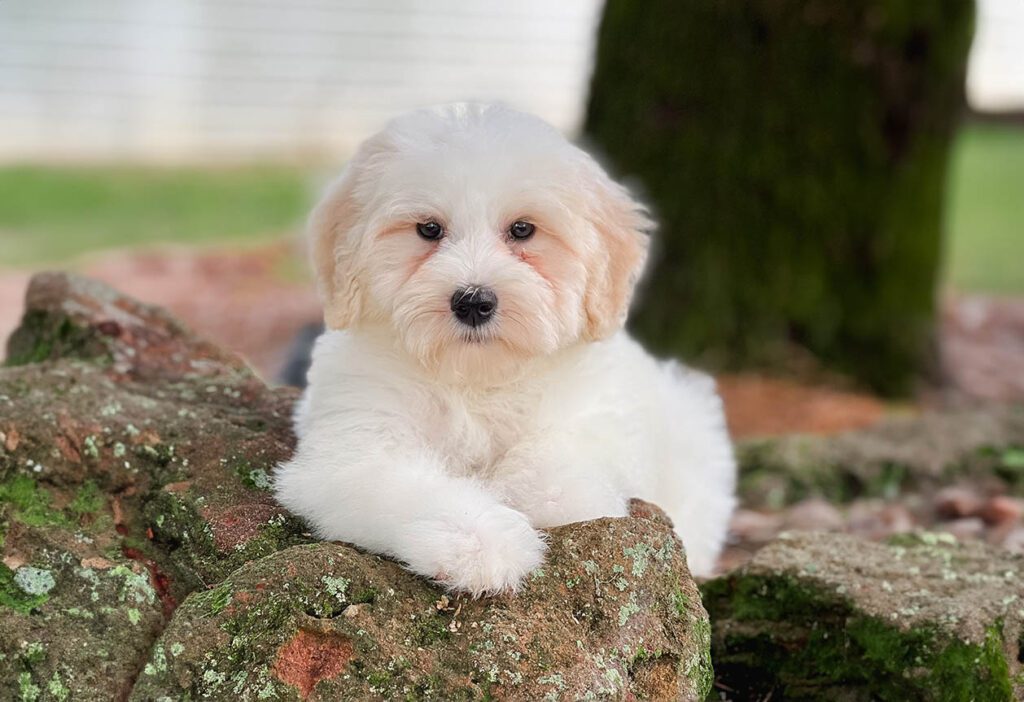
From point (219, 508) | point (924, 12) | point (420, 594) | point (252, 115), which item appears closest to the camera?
point (420, 594)

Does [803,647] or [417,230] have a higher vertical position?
[417,230]

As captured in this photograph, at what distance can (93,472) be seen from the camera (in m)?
3.88

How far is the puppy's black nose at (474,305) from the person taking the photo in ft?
11.6

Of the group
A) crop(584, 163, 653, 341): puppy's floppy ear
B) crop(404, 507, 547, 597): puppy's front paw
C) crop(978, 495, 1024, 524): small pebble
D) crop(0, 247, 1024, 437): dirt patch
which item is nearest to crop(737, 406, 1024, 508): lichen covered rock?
crop(978, 495, 1024, 524): small pebble

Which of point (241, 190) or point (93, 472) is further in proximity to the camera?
point (241, 190)

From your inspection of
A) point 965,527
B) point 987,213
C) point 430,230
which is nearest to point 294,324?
point 965,527

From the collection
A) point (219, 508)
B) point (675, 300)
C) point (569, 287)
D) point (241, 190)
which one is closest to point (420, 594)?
point (219, 508)

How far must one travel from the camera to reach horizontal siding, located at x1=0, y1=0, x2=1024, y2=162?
19438 mm

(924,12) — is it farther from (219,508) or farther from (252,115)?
(252,115)

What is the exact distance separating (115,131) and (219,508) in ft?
56.9

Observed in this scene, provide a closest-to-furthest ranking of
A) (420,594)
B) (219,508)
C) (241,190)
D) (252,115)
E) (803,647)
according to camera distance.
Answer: (420,594) < (219,508) < (803,647) < (241,190) < (252,115)

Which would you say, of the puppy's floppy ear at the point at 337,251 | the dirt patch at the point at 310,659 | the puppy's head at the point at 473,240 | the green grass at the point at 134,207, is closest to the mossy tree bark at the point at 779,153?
the puppy's head at the point at 473,240

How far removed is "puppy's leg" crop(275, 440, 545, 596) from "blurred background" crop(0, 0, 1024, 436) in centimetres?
149

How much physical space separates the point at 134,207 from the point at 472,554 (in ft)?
51.2
